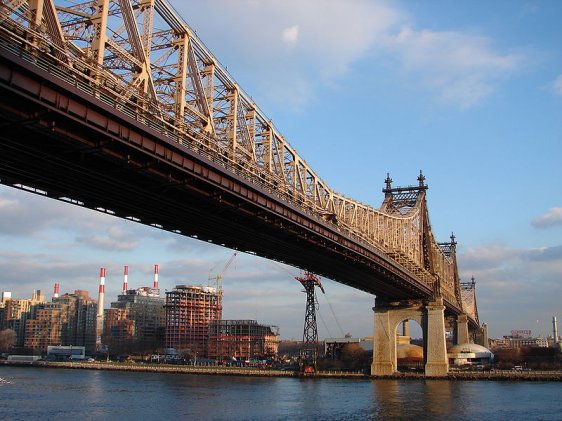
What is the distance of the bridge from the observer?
25.9m

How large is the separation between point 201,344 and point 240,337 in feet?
67.5

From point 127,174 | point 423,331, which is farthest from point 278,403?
point 423,331

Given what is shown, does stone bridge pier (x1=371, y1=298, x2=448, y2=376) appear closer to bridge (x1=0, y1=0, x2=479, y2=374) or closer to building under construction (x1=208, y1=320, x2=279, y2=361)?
bridge (x1=0, y1=0, x2=479, y2=374)

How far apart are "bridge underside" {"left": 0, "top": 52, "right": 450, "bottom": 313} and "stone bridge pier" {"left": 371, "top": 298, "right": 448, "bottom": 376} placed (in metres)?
42.1

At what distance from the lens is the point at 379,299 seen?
101938mm

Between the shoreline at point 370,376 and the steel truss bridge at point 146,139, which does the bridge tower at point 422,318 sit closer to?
the shoreline at point 370,376

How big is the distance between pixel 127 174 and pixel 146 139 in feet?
12.5

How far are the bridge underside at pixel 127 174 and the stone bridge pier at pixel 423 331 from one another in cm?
4208

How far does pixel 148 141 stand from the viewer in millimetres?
31312

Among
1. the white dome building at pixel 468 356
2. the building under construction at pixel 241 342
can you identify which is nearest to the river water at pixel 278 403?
the white dome building at pixel 468 356

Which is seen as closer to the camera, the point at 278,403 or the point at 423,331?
the point at 278,403

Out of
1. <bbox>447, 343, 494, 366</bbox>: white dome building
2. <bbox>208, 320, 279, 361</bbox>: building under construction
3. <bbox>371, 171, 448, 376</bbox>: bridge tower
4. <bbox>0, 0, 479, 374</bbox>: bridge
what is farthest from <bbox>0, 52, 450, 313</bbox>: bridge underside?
<bbox>208, 320, 279, 361</bbox>: building under construction

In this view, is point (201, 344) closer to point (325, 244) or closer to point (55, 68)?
point (325, 244)

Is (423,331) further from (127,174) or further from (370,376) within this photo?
(127,174)
